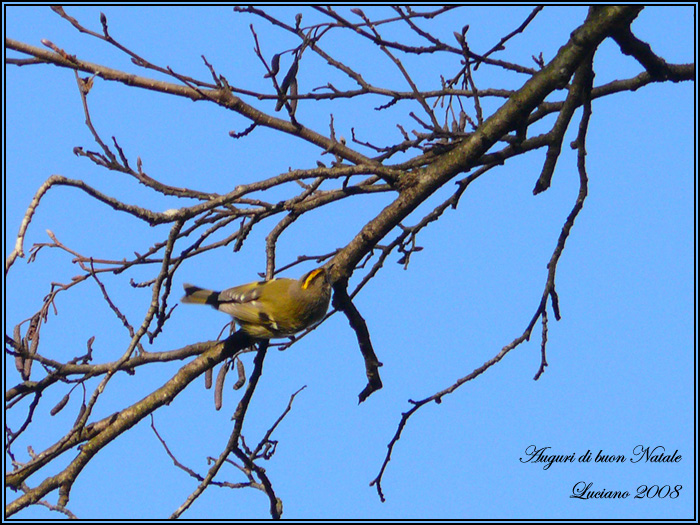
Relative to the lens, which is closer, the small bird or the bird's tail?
the small bird

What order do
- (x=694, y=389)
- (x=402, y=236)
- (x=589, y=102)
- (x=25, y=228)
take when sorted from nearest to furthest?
1. (x=25, y=228)
2. (x=589, y=102)
3. (x=694, y=389)
4. (x=402, y=236)

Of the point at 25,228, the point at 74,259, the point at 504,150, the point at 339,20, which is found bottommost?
the point at 25,228

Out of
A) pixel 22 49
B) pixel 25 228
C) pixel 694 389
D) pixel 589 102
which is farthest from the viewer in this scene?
pixel 694 389

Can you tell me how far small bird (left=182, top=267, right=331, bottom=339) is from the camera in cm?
439

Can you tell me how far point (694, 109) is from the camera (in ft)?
13.8

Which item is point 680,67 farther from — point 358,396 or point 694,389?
point 358,396

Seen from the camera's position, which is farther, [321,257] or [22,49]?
[321,257]

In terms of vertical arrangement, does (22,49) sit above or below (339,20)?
below

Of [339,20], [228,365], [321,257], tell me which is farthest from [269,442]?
[339,20]

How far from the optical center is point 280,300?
4.71 metres

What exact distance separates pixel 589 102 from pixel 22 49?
2.72m

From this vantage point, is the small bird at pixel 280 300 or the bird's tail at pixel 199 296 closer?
the small bird at pixel 280 300

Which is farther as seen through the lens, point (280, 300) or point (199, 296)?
point (280, 300)

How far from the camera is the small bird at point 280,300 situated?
4.39 meters
